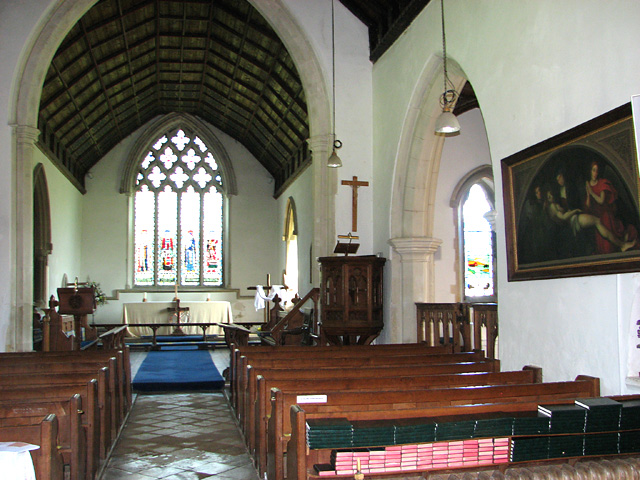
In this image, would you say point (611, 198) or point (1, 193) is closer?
point (611, 198)

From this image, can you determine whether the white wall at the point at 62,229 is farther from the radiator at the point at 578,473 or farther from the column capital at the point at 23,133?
the radiator at the point at 578,473

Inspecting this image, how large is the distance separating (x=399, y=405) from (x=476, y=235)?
7.50m

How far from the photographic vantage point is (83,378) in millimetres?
3908

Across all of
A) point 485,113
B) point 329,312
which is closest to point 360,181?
point 329,312

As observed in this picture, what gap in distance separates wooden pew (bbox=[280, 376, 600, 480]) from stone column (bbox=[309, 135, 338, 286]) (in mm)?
4712

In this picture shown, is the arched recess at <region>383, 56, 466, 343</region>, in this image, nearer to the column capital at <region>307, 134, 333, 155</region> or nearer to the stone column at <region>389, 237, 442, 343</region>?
the stone column at <region>389, 237, 442, 343</region>

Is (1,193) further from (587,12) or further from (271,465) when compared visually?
(587,12)

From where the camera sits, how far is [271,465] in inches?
134

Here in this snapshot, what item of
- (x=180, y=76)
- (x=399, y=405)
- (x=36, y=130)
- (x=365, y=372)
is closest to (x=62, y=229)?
(x=180, y=76)

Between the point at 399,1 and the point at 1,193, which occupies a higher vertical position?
the point at 399,1

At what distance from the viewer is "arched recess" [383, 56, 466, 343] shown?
23.3 feet

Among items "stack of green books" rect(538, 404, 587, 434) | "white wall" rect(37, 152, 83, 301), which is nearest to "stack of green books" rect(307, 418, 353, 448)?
"stack of green books" rect(538, 404, 587, 434)

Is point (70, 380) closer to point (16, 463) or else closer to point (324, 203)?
point (16, 463)

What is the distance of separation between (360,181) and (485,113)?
3055 millimetres
